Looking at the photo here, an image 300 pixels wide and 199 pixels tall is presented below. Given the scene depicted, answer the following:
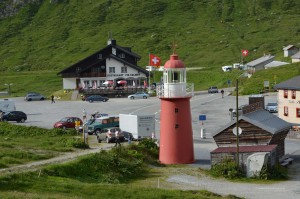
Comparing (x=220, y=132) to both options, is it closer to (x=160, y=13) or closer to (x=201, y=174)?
(x=201, y=174)

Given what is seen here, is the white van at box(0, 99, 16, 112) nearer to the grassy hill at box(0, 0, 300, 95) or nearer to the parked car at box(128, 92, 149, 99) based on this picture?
the parked car at box(128, 92, 149, 99)

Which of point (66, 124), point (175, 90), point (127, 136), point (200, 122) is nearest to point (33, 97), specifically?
point (66, 124)

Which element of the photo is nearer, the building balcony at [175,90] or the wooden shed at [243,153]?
the wooden shed at [243,153]

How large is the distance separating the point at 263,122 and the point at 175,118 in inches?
253

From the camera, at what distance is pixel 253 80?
101375 mm

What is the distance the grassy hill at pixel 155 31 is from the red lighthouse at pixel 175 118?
81.5m

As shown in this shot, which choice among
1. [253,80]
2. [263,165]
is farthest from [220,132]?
[253,80]

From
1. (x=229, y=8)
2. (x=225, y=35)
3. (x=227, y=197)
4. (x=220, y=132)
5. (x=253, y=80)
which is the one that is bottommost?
(x=227, y=197)

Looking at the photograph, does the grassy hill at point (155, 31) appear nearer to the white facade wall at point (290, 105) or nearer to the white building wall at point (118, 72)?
the white building wall at point (118, 72)

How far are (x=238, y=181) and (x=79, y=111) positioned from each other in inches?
1718

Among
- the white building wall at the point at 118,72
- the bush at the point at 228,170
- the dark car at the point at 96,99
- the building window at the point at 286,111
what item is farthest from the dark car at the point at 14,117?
the white building wall at the point at 118,72

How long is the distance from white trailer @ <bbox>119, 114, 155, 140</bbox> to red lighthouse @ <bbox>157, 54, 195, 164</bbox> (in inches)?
335

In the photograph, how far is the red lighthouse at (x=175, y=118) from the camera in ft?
147

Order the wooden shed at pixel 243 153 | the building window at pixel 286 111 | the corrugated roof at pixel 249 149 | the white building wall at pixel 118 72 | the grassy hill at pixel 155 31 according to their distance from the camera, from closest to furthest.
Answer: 1. the wooden shed at pixel 243 153
2. the corrugated roof at pixel 249 149
3. the building window at pixel 286 111
4. the white building wall at pixel 118 72
5. the grassy hill at pixel 155 31
